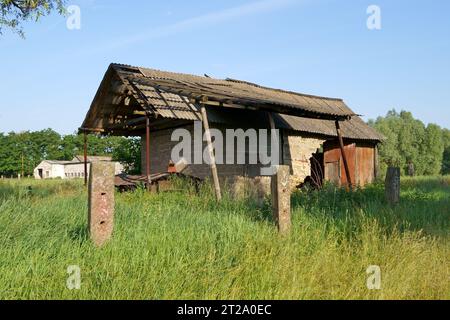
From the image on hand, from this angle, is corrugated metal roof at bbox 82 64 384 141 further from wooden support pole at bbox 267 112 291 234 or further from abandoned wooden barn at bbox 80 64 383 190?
wooden support pole at bbox 267 112 291 234

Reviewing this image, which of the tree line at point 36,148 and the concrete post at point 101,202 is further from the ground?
the tree line at point 36,148

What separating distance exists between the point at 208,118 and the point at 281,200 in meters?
7.97

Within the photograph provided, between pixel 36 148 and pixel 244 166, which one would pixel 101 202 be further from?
pixel 36 148

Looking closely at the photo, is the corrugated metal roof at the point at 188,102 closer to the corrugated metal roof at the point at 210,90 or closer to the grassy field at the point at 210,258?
the corrugated metal roof at the point at 210,90

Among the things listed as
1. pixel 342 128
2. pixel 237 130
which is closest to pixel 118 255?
pixel 237 130

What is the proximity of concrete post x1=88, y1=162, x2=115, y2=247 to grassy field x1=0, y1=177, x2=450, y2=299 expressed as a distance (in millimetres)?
142

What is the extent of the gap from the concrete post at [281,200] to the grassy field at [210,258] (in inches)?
7.6

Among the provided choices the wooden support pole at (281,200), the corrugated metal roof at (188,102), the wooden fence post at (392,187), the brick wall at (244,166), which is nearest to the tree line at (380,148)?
the brick wall at (244,166)

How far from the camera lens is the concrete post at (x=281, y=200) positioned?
5477 mm

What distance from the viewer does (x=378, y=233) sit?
5434mm

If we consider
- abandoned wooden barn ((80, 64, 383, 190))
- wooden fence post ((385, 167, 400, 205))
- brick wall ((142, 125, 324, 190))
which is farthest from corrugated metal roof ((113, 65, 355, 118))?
wooden fence post ((385, 167, 400, 205))

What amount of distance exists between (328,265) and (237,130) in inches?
389
